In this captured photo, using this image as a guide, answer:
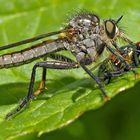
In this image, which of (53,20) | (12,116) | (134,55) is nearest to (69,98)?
(12,116)

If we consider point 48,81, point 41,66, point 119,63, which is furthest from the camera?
point 48,81

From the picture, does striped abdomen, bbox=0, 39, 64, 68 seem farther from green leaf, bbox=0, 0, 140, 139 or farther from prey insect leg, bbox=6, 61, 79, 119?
green leaf, bbox=0, 0, 140, 139

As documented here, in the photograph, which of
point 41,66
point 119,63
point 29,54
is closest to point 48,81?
point 29,54

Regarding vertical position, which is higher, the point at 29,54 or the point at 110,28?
the point at 110,28

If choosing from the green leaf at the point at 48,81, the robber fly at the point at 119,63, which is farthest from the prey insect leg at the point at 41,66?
the robber fly at the point at 119,63

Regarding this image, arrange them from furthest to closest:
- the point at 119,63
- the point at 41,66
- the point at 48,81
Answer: the point at 48,81 < the point at 119,63 < the point at 41,66

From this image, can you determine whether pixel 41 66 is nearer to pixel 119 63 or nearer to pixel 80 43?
pixel 80 43

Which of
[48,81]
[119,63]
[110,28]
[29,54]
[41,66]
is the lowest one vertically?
[48,81]

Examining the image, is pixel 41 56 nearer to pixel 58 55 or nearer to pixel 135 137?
pixel 58 55
